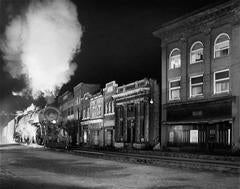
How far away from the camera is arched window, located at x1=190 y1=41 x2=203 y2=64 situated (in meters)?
45.0

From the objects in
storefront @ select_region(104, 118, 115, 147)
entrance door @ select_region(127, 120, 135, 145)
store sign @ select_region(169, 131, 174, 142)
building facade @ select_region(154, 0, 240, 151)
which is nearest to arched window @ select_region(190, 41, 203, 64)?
building facade @ select_region(154, 0, 240, 151)

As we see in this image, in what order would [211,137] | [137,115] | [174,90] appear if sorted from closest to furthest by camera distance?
[211,137]
[174,90]
[137,115]

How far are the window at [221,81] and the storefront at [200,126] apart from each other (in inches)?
50.6

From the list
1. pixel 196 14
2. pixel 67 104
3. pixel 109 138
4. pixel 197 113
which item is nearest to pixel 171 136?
pixel 197 113

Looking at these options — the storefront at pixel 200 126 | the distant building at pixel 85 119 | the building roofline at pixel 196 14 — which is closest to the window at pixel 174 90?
the storefront at pixel 200 126

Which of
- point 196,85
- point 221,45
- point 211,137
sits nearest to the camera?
point 211,137

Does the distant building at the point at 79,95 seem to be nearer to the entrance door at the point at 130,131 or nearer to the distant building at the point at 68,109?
the distant building at the point at 68,109

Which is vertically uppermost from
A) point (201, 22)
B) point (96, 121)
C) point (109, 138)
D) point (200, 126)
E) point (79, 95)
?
point (201, 22)

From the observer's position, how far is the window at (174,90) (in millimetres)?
48062

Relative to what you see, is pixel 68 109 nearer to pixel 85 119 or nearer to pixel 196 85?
pixel 85 119

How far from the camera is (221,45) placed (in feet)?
138

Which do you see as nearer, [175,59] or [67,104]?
[175,59]

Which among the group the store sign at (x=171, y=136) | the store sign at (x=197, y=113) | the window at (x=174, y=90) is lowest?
the store sign at (x=171, y=136)

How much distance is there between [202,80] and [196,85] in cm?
103
